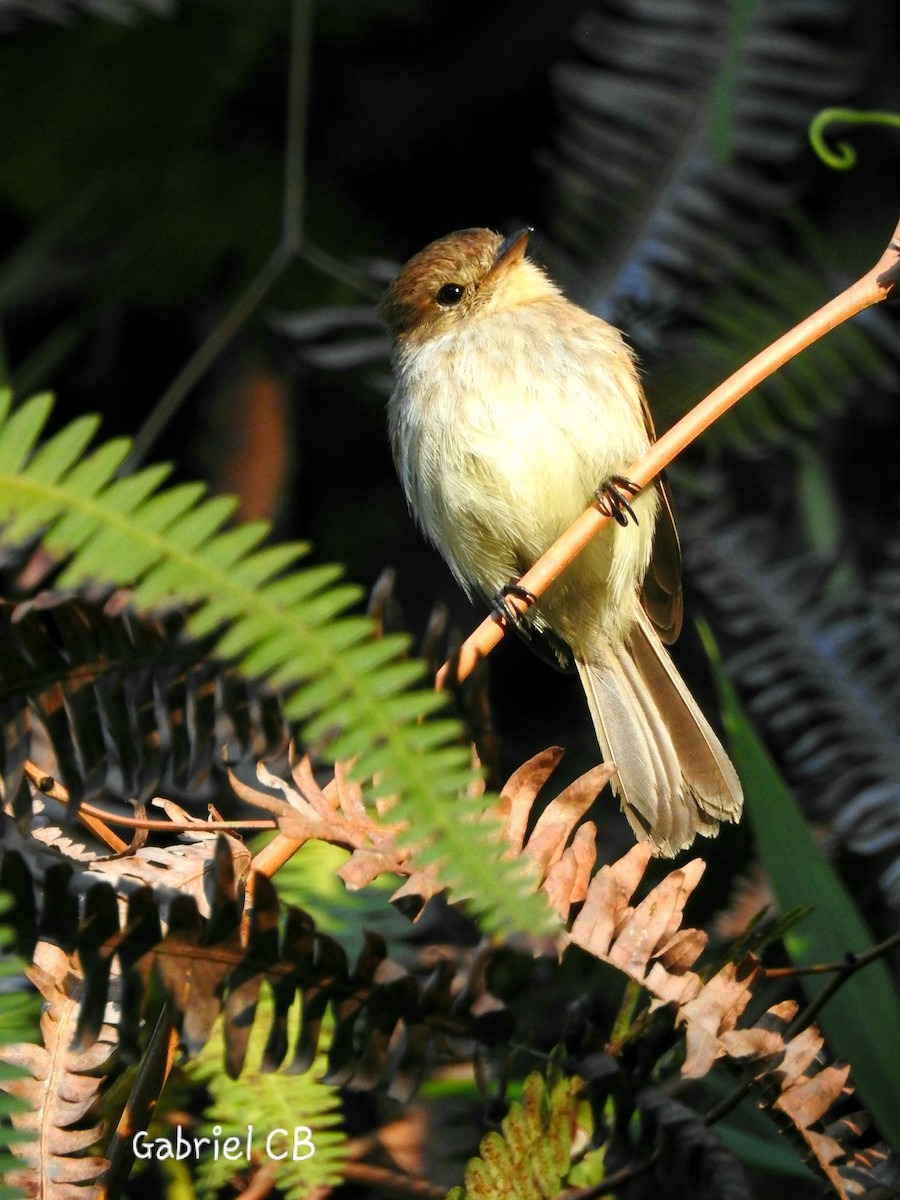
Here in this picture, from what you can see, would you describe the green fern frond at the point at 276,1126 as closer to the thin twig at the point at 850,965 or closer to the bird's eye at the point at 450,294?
the thin twig at the point at 850,965

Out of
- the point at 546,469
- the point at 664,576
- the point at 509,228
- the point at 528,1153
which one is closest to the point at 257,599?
the point at 528,1153

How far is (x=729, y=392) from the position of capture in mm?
1337

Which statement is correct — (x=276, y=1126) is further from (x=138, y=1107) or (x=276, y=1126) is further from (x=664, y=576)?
(x=664, y=576)

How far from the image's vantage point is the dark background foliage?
9.39ft

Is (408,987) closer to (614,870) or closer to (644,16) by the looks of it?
(614,870)

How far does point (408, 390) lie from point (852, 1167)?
5.81 feet

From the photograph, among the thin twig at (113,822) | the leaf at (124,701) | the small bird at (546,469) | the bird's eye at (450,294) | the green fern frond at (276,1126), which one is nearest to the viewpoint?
the leaf at (124,701)

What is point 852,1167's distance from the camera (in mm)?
1187

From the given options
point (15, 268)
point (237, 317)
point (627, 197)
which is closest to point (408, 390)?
point (237, 317)

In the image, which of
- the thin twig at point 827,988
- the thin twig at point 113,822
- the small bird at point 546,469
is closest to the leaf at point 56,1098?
the thin twig at point 113,822

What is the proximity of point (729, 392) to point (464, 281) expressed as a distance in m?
1.53

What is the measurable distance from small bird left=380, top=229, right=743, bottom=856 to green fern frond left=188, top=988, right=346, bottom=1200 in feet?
3.00

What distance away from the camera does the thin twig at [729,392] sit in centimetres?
128

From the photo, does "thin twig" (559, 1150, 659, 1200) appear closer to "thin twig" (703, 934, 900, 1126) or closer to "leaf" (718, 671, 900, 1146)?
"thin twig" (703, 934, 900, 1126)
